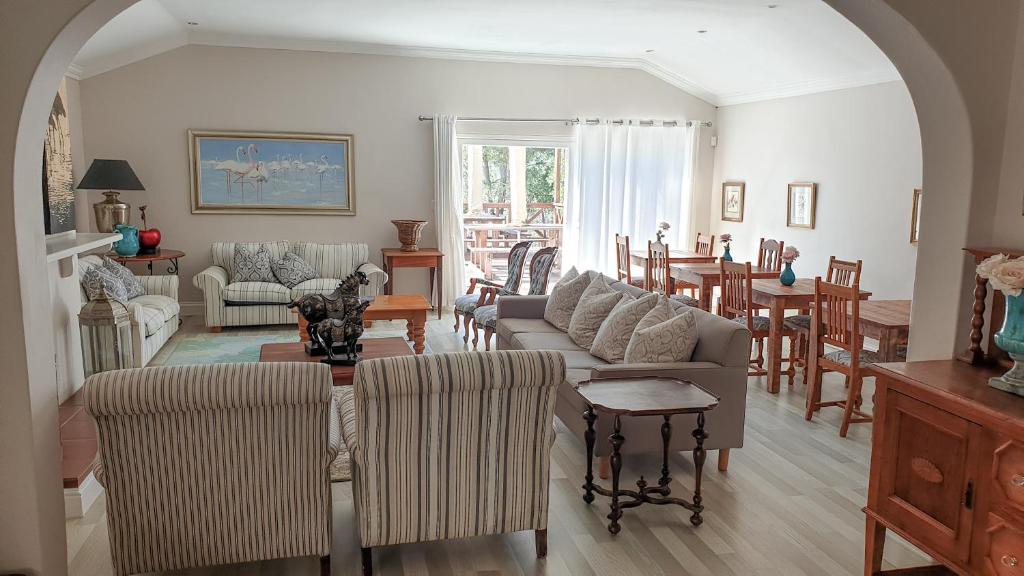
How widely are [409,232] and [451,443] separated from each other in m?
5.32

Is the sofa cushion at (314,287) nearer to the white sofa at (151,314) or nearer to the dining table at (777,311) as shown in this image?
the white sofa at (151,314)

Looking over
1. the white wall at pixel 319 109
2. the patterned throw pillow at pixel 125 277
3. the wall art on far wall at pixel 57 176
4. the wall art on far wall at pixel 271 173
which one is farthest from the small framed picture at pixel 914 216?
the patterned throw pillow at pixel 125 277

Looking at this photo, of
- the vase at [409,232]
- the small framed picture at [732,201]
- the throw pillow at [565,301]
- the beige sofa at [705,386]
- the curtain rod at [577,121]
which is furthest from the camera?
the small framed picture at [732,201]

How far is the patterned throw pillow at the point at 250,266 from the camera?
7.24m

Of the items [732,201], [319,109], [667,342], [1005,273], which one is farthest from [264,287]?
[1005,273]

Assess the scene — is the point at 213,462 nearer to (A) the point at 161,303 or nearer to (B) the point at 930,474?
(B) the point at 930,474

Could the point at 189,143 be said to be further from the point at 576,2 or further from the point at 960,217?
the point at 960,217

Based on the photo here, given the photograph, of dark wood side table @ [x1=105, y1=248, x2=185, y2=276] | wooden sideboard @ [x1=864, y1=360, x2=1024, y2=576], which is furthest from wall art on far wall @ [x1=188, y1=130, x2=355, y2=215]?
wooden sideboard @ [x1=864, y1=360, x2=1024, y2=576]

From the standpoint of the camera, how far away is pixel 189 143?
7539 millimetres

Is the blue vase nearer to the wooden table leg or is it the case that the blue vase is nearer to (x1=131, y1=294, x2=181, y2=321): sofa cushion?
(x1=131, y1=294, x2=181, y2=321): sofa cushion

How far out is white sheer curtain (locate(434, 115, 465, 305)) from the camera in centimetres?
806

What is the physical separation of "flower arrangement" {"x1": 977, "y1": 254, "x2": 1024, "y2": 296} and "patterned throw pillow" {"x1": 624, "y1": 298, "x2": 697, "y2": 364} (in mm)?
1566

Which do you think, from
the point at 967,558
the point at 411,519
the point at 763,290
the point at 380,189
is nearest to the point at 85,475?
the point at 411,519

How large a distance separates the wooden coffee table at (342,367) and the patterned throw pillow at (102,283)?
4.30ft
